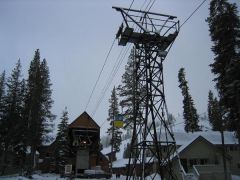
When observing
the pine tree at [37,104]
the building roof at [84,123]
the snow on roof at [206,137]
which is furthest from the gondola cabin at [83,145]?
the snow on roof at [206,137]

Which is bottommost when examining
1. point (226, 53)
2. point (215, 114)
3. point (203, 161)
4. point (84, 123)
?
point (203, 161)

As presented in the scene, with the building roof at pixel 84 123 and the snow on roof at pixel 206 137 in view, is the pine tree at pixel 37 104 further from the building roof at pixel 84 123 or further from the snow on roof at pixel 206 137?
the snow on roof at pixel 206 137

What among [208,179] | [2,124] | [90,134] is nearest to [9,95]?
[2,124]

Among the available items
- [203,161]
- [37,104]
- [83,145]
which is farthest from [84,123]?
[203,161]

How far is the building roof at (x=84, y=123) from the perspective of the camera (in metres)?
28.6

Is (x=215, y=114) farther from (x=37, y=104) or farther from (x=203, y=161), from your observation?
(x=37, y=104)

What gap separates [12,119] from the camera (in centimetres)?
4000

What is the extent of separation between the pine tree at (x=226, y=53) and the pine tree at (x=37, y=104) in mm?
26926

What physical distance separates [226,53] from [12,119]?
31879mm

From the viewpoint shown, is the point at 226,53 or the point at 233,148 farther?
the point at 233,148

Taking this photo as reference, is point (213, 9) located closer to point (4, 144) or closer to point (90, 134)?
point (90, 134)

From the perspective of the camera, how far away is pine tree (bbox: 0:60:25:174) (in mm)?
39250

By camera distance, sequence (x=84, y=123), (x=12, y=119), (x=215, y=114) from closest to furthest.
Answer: (x=84, y=123)
(x=12, y=119)
(x=215, y=114)

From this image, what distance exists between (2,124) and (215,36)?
1280 inches
